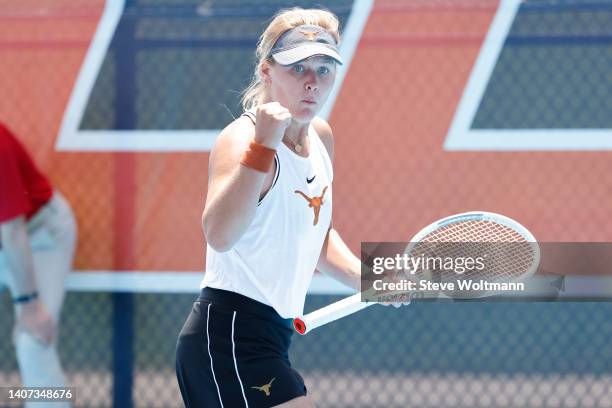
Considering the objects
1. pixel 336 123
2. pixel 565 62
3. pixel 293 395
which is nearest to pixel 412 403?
pixel 336 123

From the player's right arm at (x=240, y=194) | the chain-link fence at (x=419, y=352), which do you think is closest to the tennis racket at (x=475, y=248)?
the player's right arm at (x=240, y=194)

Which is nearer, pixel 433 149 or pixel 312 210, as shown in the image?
pixel 312 210

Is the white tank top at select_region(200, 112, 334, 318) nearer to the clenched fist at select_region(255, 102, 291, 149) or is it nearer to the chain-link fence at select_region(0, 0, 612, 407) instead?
the clenched fist at select_region(255, 102, 291, 149)

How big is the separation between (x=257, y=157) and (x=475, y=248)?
39.0 inches

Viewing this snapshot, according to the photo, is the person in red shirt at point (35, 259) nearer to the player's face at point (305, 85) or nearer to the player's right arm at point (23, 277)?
the player's right arm at point (23, 277)

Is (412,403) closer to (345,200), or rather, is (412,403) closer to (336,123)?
(345,200)

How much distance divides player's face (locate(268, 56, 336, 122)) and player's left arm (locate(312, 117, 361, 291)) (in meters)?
0.32

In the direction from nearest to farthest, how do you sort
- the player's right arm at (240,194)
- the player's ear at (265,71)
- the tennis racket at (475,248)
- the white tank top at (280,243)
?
1. the player's right arm at (240,194)
2. the white tank top at (280,243)
3. the player's ear at (265,71)
4. the tennis racket at (475,248)

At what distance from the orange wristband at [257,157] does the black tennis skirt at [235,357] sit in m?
0.41

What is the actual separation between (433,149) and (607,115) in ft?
2.28

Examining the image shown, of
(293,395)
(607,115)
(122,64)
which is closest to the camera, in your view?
(293,395)

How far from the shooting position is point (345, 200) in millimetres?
3912

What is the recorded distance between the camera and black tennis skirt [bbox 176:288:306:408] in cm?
229

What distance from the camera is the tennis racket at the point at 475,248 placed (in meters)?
2.66
